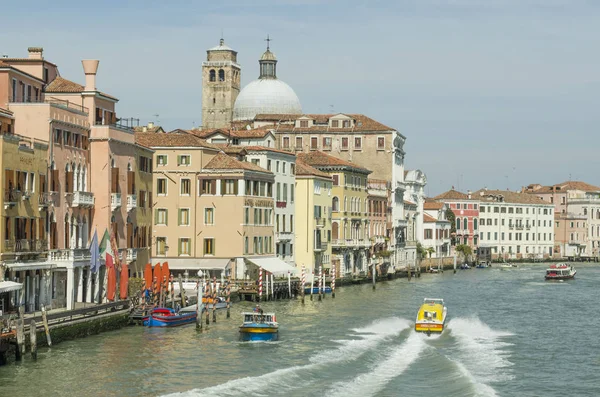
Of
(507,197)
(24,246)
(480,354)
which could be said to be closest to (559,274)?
(507,197)

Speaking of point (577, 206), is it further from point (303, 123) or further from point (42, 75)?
point (42, 75)

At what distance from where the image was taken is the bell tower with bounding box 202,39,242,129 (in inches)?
5049

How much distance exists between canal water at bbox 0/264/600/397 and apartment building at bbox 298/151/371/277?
27.4 meters

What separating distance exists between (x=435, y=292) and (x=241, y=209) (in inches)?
618

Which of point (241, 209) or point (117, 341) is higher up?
point (241, 209)

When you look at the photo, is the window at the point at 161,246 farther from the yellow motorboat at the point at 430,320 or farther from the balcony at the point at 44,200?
the yellow motorboat at the point at 430,320

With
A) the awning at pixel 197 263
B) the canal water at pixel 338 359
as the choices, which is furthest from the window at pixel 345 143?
the canal water at pixel 338 359

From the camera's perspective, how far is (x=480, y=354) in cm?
4431

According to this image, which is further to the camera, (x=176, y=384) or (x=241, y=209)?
(x=241, y=209)

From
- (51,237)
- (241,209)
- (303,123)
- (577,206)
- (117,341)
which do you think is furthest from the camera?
(577,206)

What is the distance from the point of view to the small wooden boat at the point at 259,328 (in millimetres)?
46125

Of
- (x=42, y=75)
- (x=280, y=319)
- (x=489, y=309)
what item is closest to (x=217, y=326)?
(x=280, y=319)

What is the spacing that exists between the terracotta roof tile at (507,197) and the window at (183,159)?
8404 centimetres

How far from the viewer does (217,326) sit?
170 feet
